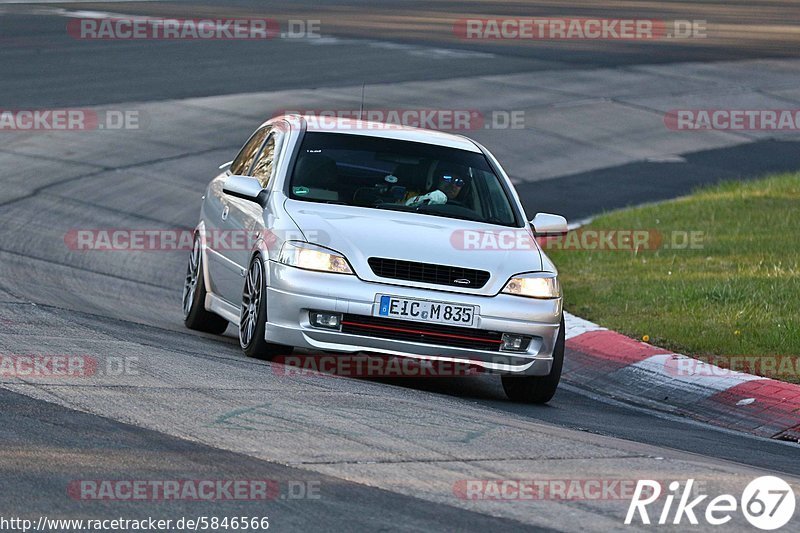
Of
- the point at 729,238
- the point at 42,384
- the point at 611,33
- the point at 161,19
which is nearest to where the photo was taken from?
the point at 42,384

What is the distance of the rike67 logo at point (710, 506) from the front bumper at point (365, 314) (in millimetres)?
2477

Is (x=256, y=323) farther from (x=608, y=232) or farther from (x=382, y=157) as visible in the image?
(x=608, y=232)

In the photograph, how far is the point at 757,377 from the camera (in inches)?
388

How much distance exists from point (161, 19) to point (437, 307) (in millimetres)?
24593

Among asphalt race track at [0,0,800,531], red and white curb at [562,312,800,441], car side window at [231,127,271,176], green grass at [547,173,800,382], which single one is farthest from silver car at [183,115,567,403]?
green grass at [547,173,800,382]

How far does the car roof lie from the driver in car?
391mm

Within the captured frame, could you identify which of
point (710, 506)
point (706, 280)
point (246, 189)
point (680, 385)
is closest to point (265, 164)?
point (246, 189)

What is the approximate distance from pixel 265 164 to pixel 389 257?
1.96 m

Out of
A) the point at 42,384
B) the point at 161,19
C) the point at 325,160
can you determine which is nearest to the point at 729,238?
the point at 325,160

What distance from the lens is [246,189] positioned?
9641mm

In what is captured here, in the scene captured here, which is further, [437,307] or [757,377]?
[757,377]

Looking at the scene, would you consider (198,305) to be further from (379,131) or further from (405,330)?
(405,330)

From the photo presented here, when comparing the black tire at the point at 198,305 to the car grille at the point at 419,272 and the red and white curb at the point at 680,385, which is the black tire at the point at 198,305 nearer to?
the car grille at the point at 419,272

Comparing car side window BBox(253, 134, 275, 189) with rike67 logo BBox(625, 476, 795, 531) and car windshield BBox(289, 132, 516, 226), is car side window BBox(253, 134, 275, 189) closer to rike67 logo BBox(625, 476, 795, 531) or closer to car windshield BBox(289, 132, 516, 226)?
car windshield BBox(289, 132, 516, 226)
